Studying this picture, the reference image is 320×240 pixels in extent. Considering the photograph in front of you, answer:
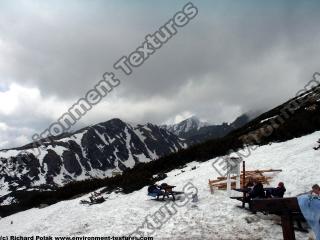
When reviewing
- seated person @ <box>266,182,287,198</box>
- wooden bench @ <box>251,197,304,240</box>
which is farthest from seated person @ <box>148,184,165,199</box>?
wooden bench @ <box>251,197,304,240</box>

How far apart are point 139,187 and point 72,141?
599 ft

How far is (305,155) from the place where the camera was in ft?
59.6

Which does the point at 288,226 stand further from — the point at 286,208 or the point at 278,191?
the point at 278,191

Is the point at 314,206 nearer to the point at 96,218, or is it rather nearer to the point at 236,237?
the point at 236,237

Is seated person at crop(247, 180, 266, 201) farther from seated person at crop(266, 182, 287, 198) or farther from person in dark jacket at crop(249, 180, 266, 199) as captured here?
seated person at crop(266, 182, 287, 198)

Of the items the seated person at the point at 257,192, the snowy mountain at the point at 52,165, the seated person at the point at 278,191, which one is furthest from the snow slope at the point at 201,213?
the snowy mountain at the point at 52,165

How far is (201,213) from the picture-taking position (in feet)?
44.5

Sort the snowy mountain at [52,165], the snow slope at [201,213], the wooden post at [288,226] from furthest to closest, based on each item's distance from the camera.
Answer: the snowy mountain at [52,165], the snow slope at [201,213], the wooden post at [288,226]

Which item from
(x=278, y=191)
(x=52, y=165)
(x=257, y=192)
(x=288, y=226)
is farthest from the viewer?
(x=52, y=165)

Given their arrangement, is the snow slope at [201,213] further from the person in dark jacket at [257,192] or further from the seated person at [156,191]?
the person in dark jacket at [257,192]

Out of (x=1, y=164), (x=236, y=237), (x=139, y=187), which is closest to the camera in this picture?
(x=236, y=237)

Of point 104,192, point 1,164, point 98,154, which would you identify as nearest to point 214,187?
point 104,192

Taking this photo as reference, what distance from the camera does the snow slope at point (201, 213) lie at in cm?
1145

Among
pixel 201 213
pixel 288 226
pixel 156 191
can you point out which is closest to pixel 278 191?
pixel 201 213
